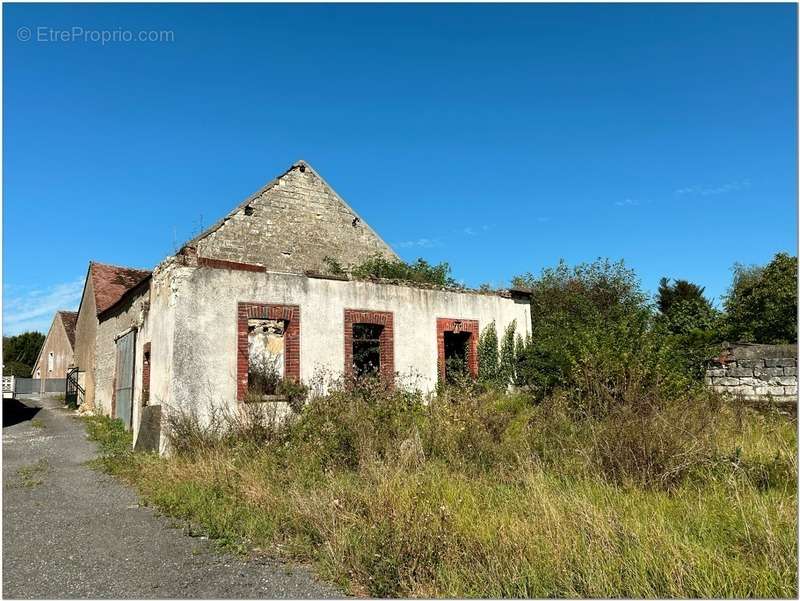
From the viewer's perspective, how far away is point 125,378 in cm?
1405

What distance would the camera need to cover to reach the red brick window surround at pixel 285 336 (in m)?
11.0

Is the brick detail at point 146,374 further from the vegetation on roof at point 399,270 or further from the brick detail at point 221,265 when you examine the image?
the vegetation on roof at point 399,270

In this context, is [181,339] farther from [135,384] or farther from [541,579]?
[541,579]

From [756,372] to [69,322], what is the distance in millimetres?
30040

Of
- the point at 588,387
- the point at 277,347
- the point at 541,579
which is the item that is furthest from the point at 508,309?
the point at 541,579

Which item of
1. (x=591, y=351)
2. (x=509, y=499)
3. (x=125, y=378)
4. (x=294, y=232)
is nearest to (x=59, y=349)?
(x=294, y=232)

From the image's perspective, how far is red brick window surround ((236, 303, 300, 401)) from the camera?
10992 millimetres

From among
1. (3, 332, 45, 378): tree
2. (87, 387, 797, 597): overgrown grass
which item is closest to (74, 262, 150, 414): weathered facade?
(87, 387, 797, 597): overgrown grass

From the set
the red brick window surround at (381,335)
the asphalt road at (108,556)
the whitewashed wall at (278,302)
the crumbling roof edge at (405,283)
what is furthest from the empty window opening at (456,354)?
the asphalt road at (108,556)

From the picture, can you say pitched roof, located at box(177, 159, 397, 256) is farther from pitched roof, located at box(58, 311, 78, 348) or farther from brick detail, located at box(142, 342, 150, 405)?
Result: pitched roof, located at box(58, 311, 78, 348)

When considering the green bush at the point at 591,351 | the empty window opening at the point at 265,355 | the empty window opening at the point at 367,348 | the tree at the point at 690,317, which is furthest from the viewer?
the tree at the point at 690,317

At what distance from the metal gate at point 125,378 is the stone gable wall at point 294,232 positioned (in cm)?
386

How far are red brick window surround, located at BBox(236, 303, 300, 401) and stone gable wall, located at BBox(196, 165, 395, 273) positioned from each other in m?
5.47

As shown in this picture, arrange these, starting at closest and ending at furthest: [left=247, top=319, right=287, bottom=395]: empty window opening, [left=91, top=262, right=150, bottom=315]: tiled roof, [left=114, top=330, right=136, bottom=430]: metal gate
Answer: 1. [left=247, top=319, right=287, bottom=395]: empty window opening
2. [left=114, top=330, right=136, bottom=430]: metal gate
3. [left=91, top=262, right=150, bottom=315]: tiled roof
